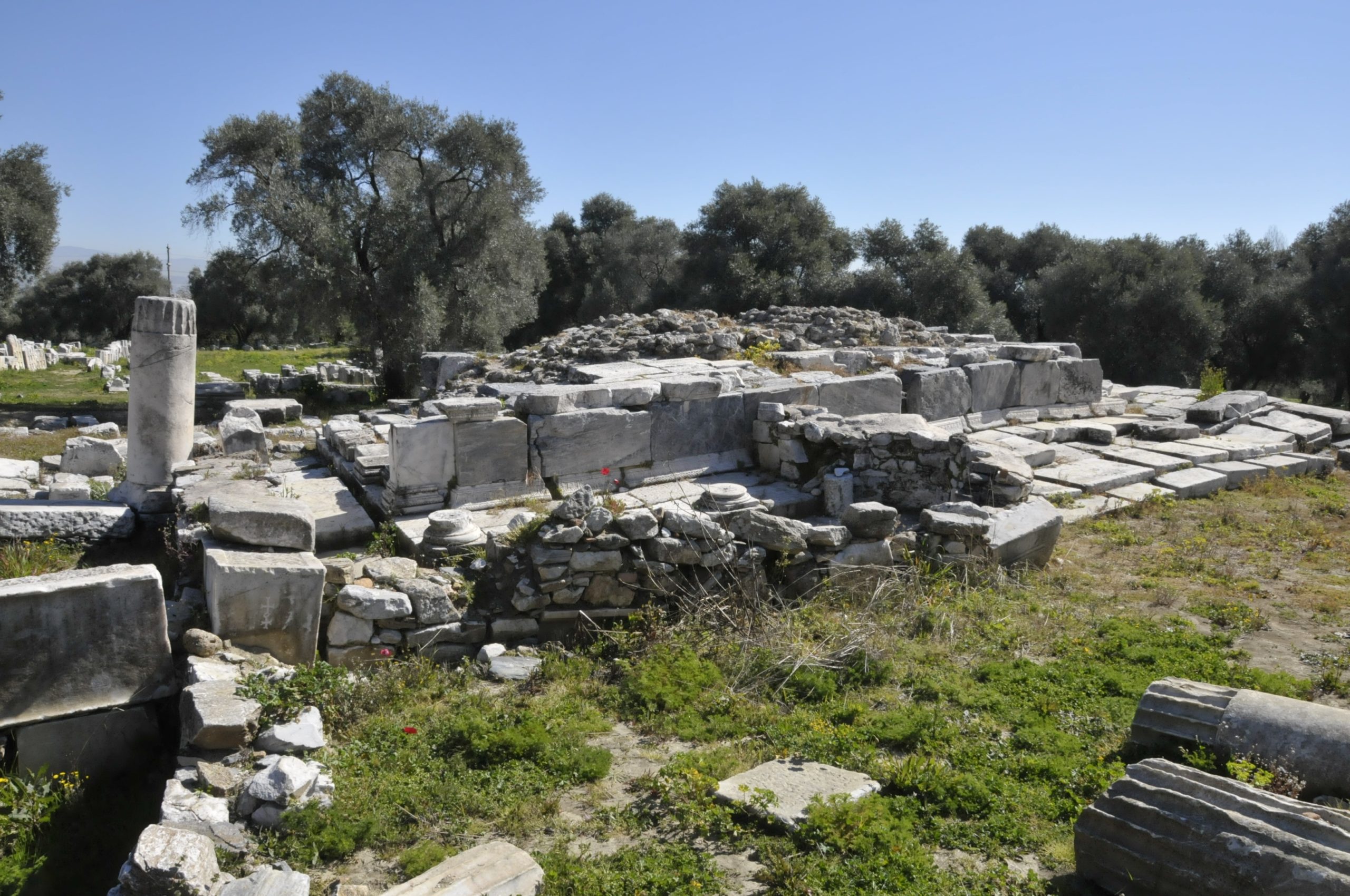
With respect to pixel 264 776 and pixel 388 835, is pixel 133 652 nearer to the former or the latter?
pixel 264 776

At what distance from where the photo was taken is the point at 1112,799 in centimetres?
398

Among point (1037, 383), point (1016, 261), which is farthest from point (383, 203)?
point (1016, 261)

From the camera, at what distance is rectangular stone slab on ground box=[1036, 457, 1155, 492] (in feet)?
36.3

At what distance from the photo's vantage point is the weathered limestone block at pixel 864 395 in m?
11.8

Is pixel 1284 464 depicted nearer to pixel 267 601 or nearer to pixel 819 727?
pixel 819 727

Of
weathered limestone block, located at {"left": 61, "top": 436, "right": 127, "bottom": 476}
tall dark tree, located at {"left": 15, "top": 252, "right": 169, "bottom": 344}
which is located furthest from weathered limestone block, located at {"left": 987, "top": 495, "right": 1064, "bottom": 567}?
tall dark tree, located at {"left": 15, "top": 252, "right": 169, "bottom": 344}

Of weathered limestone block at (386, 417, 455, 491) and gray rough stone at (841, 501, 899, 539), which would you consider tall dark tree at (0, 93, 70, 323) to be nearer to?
weathered limestone block at (386, 417, 455, 491)

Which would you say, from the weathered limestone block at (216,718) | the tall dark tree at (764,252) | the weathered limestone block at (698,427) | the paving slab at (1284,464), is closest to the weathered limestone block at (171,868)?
the weathered limestone block at (216,718)

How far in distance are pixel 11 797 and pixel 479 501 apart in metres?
4.61

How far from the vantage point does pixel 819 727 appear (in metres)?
5.21

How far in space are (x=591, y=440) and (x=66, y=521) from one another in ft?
15.6

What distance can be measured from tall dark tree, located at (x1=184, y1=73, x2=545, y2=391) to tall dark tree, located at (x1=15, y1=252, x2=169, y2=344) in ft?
72.6

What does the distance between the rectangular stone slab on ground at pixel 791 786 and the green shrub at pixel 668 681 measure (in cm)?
95

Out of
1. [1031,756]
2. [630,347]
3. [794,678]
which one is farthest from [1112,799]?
Answer: [630,347]
